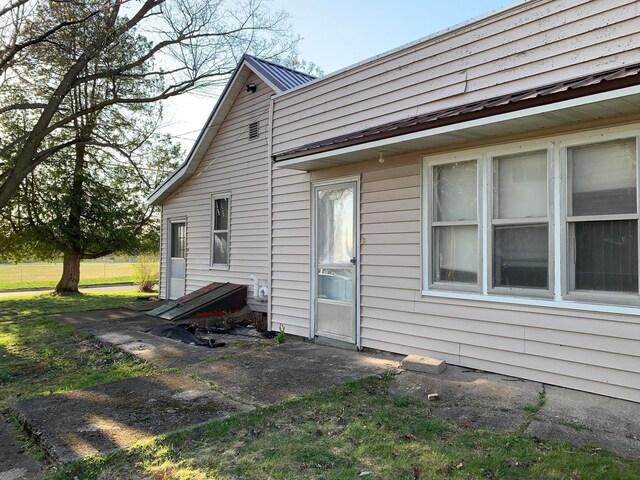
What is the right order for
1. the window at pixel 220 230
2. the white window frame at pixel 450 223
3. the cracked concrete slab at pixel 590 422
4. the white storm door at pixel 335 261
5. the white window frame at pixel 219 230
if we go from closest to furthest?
1. the cracked concrete slab at pixel 590 422
2. the white window frame at pixel 450 223
3. the white storm door at pixel 335 261
4. the white window frame at pixel 219 230
5. the window at pixel 220 230

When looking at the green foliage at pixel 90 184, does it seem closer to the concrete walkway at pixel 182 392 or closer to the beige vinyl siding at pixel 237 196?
the beige vinyl siding at pixel 237 196

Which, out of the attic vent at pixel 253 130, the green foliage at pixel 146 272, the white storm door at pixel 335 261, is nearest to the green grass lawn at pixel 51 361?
the white storm door at pixel 335 261

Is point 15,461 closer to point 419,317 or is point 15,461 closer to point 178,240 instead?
point 419,317

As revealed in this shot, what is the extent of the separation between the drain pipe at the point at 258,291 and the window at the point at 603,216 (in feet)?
18.9

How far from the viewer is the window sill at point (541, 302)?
383 cm

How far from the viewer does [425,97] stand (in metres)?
5.44

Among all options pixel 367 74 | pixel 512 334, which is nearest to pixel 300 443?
pixel 512 334

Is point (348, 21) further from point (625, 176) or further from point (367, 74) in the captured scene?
point (625, 176)

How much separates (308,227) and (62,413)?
13.3ft

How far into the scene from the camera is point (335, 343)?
6.39 metres

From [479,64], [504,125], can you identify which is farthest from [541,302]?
[479,64]

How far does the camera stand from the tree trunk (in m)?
16.4

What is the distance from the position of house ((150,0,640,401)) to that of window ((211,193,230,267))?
2.91m

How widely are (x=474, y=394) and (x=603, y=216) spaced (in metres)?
1.98
